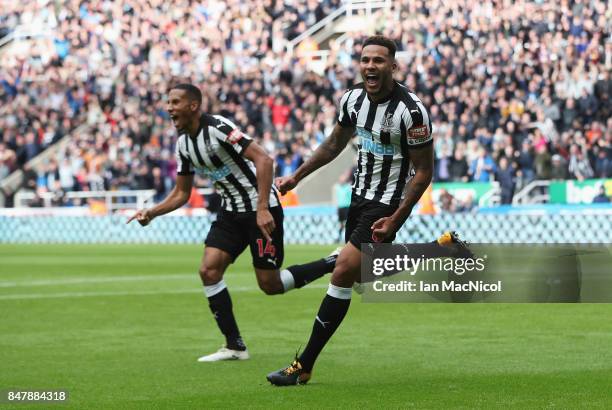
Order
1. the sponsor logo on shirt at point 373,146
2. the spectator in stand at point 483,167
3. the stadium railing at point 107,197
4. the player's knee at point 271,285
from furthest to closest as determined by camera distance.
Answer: the stadium railing at point 107,197, the spectator in stand at point 483,167, the player's knee at point 271,285, the sponsor logo on shirt at point 373,146

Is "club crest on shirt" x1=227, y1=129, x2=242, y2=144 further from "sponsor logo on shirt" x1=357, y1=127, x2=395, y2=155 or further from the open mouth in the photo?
the open mouth

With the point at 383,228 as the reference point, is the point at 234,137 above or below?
above

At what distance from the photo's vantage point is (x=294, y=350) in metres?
10.2

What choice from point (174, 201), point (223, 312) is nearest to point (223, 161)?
point (174, 201)

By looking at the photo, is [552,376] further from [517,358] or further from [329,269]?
[329,269]

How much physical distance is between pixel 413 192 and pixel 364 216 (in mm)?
450

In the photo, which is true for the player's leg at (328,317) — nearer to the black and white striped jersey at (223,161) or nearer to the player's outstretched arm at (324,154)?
the player's outstretched arm at (324,154)

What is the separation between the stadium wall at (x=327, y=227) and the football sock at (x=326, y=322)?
17.8m

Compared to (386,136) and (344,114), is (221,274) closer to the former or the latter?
(344,114)

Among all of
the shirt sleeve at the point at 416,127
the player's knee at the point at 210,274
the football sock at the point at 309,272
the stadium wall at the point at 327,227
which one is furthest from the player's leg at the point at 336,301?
the stadium wall at the point at 327,227

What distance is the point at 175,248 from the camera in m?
28.5

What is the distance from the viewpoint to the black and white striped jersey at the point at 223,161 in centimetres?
980

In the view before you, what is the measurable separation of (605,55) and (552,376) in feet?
74.0

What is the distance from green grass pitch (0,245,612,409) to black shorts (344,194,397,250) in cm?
98
